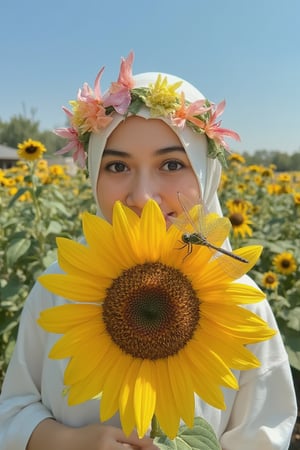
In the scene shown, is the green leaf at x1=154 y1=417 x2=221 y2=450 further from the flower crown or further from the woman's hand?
the flower crown

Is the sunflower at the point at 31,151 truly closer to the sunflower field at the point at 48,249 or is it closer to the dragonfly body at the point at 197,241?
the sunflower field at the point at 48,249

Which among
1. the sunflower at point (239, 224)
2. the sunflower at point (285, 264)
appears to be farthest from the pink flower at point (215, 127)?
the sunflower at point (239, 224)

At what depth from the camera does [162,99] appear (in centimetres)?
100

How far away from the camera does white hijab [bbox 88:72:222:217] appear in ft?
3.37

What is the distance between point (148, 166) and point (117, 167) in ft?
0.27

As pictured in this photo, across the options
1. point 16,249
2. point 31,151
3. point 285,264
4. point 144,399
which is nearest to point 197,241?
point 144,399

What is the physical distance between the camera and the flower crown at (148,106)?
3.26 ft

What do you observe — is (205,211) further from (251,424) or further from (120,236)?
(251,424)

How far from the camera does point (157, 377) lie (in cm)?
73

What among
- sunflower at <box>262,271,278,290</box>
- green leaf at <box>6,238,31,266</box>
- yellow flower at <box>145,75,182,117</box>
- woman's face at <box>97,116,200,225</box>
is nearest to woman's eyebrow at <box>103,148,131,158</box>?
woman's face at <box>97,116,200,225</box>

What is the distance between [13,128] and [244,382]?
45.1 meters

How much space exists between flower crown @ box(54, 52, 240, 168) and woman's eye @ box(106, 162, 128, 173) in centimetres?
9

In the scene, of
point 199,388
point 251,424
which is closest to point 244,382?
point 251,424

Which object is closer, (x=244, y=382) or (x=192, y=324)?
(x=192, y=324)
